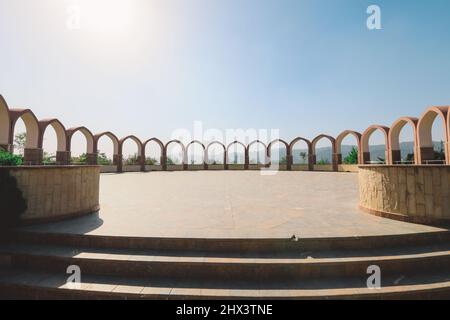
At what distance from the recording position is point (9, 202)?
3980 mm

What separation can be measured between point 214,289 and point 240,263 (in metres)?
0.47

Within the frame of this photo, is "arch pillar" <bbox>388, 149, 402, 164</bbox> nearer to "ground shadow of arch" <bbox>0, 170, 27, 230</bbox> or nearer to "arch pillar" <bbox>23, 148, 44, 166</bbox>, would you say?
"ground shadow of arch" <bbox>0, 170, 27, 230</bbox>

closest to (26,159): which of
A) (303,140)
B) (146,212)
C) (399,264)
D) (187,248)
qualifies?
(146,212)

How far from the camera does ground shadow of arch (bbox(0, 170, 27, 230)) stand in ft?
12.9

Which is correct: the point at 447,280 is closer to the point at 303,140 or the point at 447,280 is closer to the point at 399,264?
the point at 399,264

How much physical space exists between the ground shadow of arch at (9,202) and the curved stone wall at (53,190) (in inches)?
6.8

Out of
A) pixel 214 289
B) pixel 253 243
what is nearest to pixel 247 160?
pixel 253 243

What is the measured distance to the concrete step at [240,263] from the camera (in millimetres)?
3250

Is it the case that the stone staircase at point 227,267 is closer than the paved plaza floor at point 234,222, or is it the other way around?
the stone staircase at point 227,267

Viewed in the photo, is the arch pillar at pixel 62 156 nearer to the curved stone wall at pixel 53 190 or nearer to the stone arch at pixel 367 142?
the curved stone wall at pixel 53 190

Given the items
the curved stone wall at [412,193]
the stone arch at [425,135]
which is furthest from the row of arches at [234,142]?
the curved stone wall at [412,193]

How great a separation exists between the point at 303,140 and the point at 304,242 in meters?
22.5
